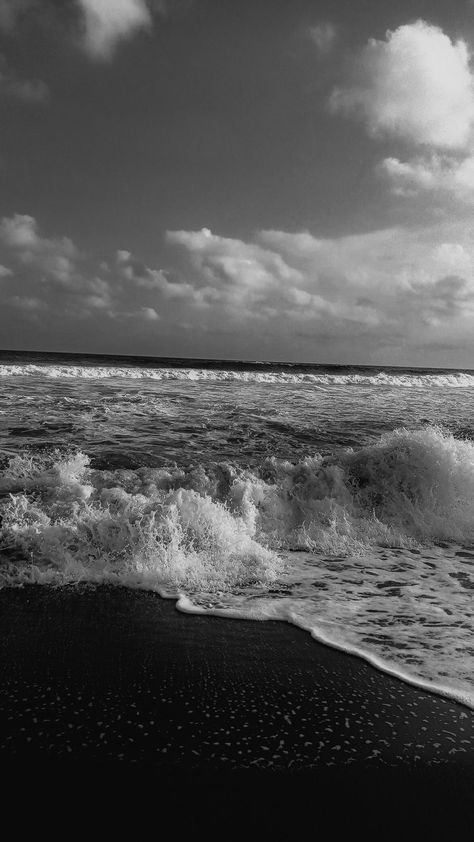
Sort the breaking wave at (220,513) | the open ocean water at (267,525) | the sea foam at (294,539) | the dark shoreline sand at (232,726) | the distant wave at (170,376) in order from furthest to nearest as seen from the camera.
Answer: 1. the distant wave at (170,376)
2. the breaking wave at (220,513)
3. the open ocean water at (267,525)
4. the sea foam at (294,539)
5. the dark shoreline sand at (232,726)

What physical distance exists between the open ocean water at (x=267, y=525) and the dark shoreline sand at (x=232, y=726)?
0.48 m

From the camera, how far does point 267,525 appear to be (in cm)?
688

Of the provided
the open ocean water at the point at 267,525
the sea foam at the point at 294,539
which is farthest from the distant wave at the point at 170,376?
the sea foam at the point at 294,539

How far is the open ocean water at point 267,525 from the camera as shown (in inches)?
178

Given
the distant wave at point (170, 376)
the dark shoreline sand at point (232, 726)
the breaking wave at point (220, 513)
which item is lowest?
the dark shoreline sand at point (232, 726)

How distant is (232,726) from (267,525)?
4007 millimetres

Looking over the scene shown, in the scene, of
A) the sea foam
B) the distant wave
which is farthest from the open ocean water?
the distant wave

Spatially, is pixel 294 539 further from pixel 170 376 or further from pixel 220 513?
pixel 170 376

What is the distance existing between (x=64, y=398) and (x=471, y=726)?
15342 millimetres

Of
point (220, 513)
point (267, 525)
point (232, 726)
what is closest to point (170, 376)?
point (267, 525)

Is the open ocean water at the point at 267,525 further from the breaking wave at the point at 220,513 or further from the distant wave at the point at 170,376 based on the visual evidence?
the distant wave at the point at 170,376

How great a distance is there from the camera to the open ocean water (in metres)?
4.52

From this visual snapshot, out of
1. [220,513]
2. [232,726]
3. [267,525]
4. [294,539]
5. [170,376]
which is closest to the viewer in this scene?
[232,726]

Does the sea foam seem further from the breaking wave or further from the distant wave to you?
the distant wave
